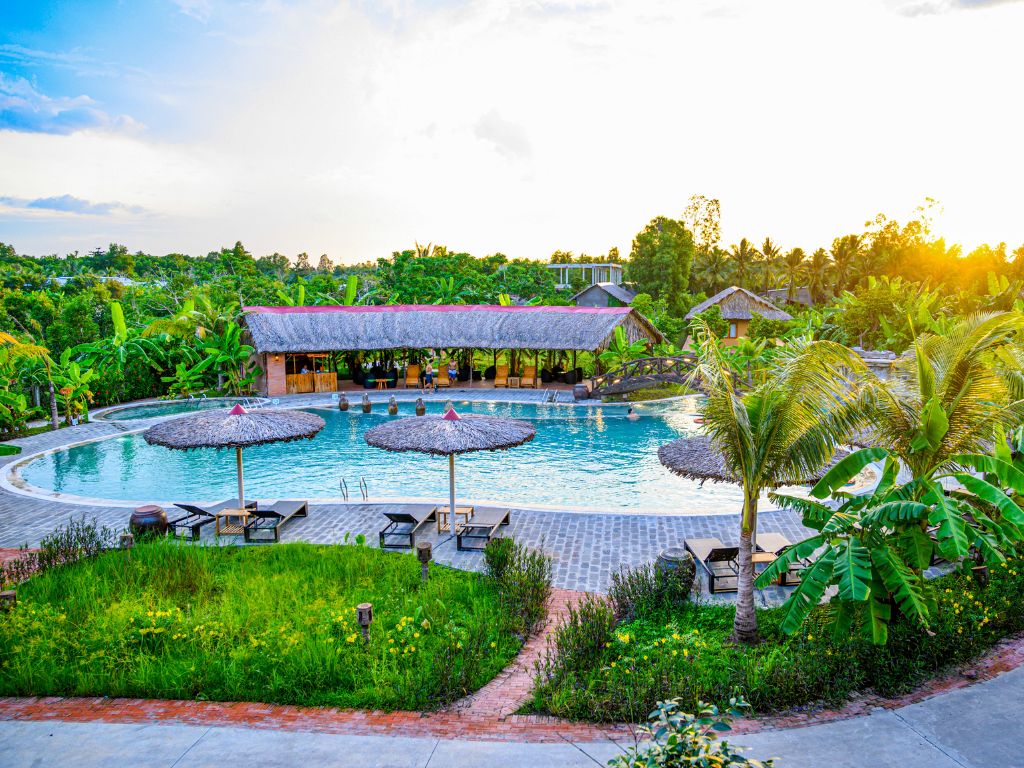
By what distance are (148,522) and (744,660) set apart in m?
9.68

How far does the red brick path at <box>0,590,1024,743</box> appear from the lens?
20.3 feet

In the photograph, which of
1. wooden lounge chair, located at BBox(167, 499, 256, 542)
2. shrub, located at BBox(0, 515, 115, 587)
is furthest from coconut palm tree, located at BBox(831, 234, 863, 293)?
shrub, located at BBox(0, 515, 115, 587)

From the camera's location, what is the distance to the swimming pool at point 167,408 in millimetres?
23812

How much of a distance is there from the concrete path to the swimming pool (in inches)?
769

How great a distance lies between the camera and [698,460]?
998cm

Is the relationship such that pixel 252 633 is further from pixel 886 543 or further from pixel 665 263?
pixel 665 263

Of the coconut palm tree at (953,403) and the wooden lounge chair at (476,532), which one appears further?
the wooden lounge chair at (476,532)

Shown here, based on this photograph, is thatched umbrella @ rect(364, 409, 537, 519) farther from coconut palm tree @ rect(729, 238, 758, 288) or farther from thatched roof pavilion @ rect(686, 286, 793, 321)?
coconut palm tree @ rect(729, 238, 758, 288)

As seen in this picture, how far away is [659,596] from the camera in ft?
28.1

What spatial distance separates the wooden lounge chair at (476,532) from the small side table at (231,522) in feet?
12.6

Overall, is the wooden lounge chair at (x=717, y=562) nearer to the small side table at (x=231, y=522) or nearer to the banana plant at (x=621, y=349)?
the small side table at (x=231, y=522)

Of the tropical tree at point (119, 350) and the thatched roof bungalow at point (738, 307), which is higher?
the thatched roof bungalow at point (738, 307)

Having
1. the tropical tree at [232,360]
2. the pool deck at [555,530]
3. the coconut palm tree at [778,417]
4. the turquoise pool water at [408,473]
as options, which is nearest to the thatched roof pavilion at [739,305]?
the turquoise pool water at [408,473]

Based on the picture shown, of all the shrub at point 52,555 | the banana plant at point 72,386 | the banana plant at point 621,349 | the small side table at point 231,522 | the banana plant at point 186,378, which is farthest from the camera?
the banana plant at point 621,349
